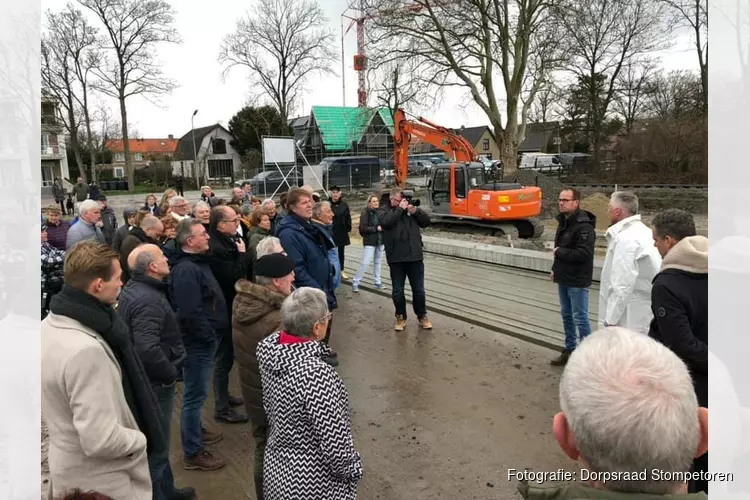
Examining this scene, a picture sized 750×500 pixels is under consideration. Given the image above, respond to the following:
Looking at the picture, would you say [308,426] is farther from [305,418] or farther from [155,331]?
[155,331]

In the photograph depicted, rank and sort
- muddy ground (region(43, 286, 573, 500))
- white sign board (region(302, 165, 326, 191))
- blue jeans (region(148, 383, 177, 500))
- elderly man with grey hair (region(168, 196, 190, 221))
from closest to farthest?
1. blue jeans (region(148, 383, 177, 500))
2. muddy ground (region(43, 286, 573, 500))
3. elderly man with grey hair (region(168, 196, 190, 221))
4. white sign board (region(302, 165, 326, 191))

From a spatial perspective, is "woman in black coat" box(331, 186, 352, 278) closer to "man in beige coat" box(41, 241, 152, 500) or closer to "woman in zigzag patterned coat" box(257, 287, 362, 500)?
"woman in zigzag patterned coat" box(257, 287, 362, 500)

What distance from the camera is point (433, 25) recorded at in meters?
23.4

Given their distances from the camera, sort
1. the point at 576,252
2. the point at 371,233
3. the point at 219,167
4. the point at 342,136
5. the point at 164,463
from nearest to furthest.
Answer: the point at 164,463 < the point at 576,252 < the point at 371,233 < the point at 342,136 < the point at 219,167

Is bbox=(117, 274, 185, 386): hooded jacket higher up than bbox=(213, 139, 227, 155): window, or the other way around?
bbox=(213, 139, 227, 155): window

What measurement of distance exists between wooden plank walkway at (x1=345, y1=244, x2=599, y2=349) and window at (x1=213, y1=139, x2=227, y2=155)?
48.2 metres

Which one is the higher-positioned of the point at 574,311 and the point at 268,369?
the point at 268,369

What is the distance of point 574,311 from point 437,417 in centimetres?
177

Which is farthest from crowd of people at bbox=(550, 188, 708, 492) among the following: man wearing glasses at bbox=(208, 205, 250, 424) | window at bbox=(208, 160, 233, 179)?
window at bbox=(208, 160, 233, 179)

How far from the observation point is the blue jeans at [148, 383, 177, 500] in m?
2.67

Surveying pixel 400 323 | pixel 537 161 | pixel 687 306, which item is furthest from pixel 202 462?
pixel 537 161

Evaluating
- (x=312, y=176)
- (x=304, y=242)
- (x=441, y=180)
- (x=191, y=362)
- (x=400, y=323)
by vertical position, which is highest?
(x=312, y=176)

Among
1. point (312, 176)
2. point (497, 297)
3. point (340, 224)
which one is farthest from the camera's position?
point (312, 176)

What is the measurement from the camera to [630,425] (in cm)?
109
